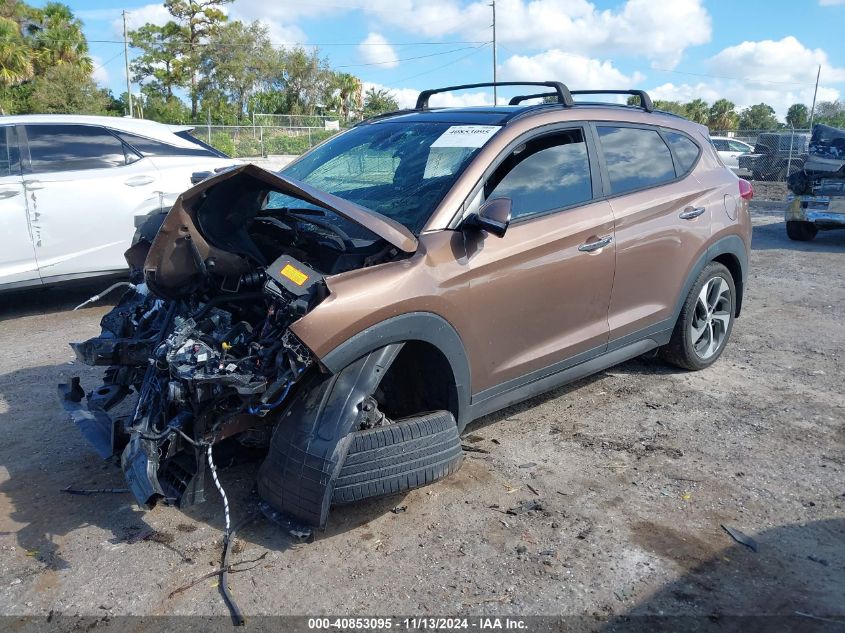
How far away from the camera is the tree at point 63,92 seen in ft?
116

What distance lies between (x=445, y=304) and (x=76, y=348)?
74.7 inches

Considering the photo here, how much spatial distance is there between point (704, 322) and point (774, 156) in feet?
67.6

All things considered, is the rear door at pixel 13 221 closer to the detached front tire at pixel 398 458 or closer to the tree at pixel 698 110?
the detached front tire at pixel 398 458

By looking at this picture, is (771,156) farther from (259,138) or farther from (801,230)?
(259,138)

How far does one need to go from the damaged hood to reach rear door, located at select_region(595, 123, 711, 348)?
5.26ft

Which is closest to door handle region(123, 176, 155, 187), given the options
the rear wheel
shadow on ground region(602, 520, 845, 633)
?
shadow on ground region(602, 520, 845, 633)

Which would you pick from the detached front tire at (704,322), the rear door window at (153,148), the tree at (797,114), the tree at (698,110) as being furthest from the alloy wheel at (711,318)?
the tree at (797,114)

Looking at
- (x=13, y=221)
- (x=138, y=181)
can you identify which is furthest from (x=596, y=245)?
(x=13, y=221)

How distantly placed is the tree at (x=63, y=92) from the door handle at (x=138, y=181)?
3213cm

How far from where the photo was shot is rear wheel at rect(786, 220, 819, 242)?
11516 millimetres

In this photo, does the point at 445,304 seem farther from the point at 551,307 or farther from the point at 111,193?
the point at 111,193

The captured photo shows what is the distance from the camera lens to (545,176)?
13.0 feet

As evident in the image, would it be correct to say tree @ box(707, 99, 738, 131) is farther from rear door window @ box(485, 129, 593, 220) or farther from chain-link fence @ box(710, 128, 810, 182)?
rear door window @ box(485, 129, 593, 220)

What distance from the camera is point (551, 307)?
12.6ft
